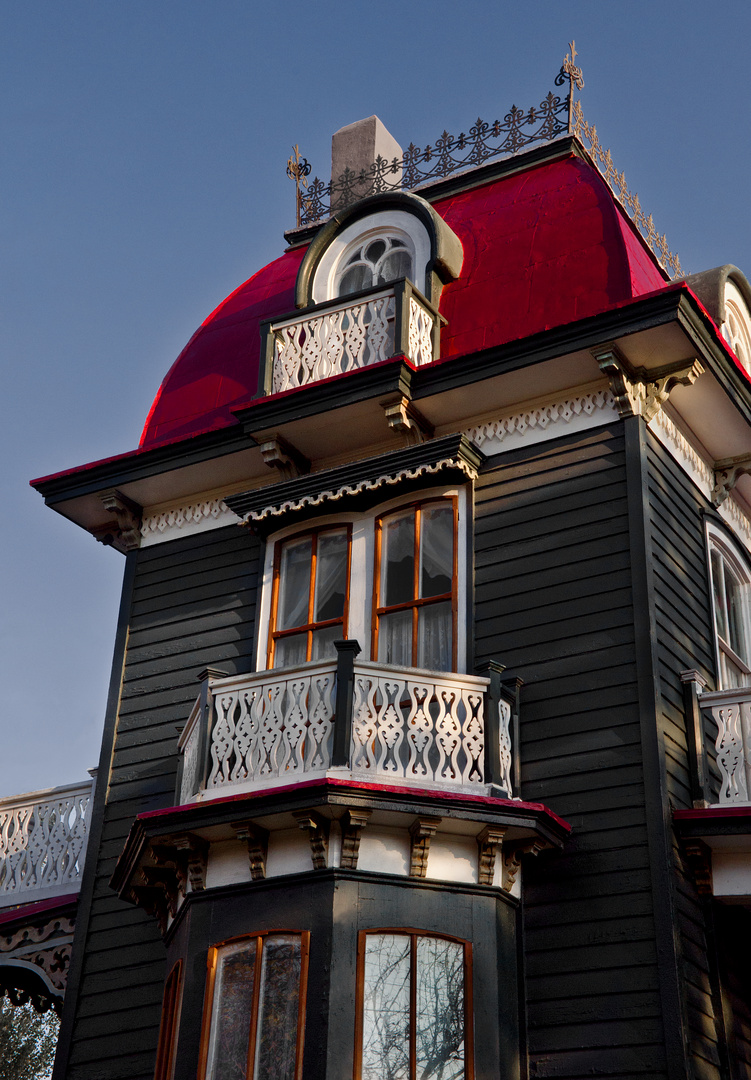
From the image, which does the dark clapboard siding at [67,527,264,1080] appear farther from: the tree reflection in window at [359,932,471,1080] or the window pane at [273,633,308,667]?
the tree reflection in window at [359,932,471,1080]

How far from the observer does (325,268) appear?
15961mm

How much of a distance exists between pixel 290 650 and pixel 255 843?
119 inches

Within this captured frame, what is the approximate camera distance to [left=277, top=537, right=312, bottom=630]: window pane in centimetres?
1438

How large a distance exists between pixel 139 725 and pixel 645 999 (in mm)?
6343

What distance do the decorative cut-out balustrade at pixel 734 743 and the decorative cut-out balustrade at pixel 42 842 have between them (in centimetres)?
678

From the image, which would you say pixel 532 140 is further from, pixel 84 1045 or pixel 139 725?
pixel 84 1045

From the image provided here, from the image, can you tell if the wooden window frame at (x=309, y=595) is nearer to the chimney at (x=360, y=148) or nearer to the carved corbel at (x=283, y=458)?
the carved corbel at (x=283, y=458)

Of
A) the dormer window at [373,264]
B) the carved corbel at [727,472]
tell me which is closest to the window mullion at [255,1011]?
the carved corbel at [727,472]

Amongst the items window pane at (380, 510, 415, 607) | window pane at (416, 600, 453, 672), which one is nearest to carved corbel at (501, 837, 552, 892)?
window pane at (416, 600, 453, 672)

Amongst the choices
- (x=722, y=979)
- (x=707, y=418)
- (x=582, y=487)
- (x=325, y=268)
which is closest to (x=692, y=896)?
(x=722, y=979)

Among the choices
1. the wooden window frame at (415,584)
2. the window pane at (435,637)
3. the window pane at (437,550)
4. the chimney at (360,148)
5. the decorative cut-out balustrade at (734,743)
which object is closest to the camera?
the decorative cut-out balustrade at (734,743)

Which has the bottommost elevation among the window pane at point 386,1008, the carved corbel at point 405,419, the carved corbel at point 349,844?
the window pane at point 386,1008

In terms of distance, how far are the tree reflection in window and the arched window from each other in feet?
14.6

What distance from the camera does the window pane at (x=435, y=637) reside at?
1333cm
